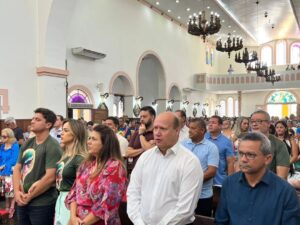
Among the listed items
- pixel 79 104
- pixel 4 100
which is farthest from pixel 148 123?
pixel 79 104

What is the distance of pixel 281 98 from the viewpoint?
97.0ft

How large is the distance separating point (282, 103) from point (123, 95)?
1775cm

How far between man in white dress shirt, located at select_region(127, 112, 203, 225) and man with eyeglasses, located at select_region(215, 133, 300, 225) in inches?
9.7

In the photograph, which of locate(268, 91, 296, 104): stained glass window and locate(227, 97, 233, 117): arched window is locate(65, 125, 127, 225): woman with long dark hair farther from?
locate(227, 97, 233, 117): arched window

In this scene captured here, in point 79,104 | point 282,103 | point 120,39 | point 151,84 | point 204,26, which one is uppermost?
point 120,39

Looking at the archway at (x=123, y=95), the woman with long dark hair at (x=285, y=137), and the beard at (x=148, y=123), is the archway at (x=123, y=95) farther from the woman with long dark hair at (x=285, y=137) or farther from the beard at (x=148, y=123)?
the beard at (x=148, y=123)

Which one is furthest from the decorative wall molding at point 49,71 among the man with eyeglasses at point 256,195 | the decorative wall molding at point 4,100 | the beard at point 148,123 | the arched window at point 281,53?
the arched window at point 281,53

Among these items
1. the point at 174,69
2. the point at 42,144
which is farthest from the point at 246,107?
the point at 42,144

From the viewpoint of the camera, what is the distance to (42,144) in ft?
10.6

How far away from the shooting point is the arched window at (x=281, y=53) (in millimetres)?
29473

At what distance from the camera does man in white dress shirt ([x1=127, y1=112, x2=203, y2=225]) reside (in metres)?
2.29

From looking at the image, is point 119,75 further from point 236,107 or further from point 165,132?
point 236,107

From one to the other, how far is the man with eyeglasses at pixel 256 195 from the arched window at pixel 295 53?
29932mm

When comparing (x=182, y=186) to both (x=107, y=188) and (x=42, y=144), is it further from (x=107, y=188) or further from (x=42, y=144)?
(x=42, y=144)
